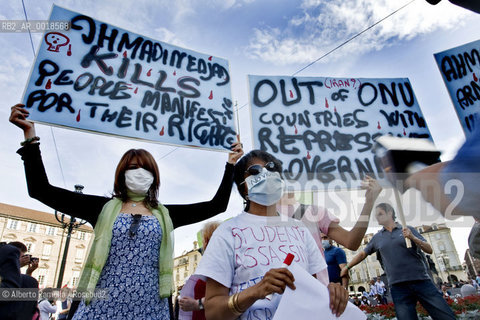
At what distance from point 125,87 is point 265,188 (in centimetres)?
202

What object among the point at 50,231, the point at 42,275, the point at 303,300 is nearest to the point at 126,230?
the point at 303,300

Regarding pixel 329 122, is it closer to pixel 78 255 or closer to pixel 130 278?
pixel 130 278

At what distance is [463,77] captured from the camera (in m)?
3.30

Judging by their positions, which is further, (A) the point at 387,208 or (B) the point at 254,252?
(A) the point at 387,208

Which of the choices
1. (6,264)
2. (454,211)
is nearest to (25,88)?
(6,264)

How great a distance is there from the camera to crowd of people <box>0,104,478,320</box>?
1.27 meters

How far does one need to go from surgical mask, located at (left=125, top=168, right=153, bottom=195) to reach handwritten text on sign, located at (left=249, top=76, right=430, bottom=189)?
1.37m

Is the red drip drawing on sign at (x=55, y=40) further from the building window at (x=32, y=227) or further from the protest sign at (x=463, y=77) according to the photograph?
the building window at (x=32, y=227)

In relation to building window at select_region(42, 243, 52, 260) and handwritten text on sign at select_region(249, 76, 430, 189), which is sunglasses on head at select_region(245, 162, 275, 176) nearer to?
handwritten text on sign at select_region(249, 76, 430, 189)

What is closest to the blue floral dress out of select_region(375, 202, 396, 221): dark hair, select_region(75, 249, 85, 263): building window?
select_region(375, 202, 396, 221): dark hair

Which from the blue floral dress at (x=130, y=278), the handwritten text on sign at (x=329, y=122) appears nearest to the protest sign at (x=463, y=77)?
→ the handwritten text on sign at (x=329, y=122)

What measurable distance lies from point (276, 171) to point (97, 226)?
3.74 ft

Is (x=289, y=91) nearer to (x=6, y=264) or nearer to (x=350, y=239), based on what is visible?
(x=350, y=239)

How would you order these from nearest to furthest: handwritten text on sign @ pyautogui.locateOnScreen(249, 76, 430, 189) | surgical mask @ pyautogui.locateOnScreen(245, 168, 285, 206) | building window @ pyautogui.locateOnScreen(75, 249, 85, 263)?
1. surgical mask @ pyautogui.locateOnScreen(245, 168, 285, 206)
2. handwritten text on sign @ pyautogui.locateOnScreen(249, 76, 430, 189)
3. building window @ pyautogui.locateOnScreen(75, 249, 85, 263)
